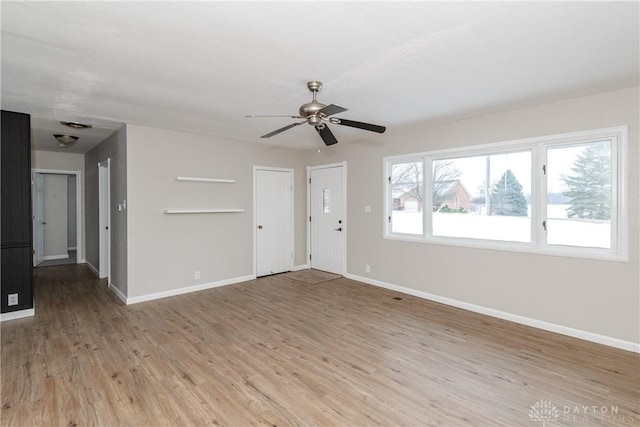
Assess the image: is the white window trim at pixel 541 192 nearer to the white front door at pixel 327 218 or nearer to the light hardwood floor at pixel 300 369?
the light hardwood floor at pixel 300 369

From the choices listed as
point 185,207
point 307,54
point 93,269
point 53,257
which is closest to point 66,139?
point 185,207

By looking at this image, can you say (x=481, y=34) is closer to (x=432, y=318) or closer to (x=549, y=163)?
(x=549, y=163)

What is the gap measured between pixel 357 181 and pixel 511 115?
2546 mm

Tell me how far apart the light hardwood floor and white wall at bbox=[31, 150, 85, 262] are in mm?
3665

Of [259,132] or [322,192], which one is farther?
[322,192]

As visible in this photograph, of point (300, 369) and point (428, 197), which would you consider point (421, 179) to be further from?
point (300, 369)

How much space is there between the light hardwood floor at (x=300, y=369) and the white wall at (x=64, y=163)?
A: 12.0 ft

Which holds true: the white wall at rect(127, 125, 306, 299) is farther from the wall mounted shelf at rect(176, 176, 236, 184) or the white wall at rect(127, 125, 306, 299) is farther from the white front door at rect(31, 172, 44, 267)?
the white front door at rect(31, 172, 44, 267)

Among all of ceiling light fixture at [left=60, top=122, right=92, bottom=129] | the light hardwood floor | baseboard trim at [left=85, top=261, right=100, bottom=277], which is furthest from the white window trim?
baseboard trim at [left=85, top=261, right=100, bottom=277]

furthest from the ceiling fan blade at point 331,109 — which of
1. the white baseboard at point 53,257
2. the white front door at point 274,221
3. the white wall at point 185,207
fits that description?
the white baseboard at point 53,257

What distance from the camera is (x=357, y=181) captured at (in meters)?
5.61

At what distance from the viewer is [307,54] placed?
2.33m

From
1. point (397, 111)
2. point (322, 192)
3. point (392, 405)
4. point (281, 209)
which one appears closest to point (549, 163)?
point (397, 111)

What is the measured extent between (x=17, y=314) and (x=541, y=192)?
20.9 ft
